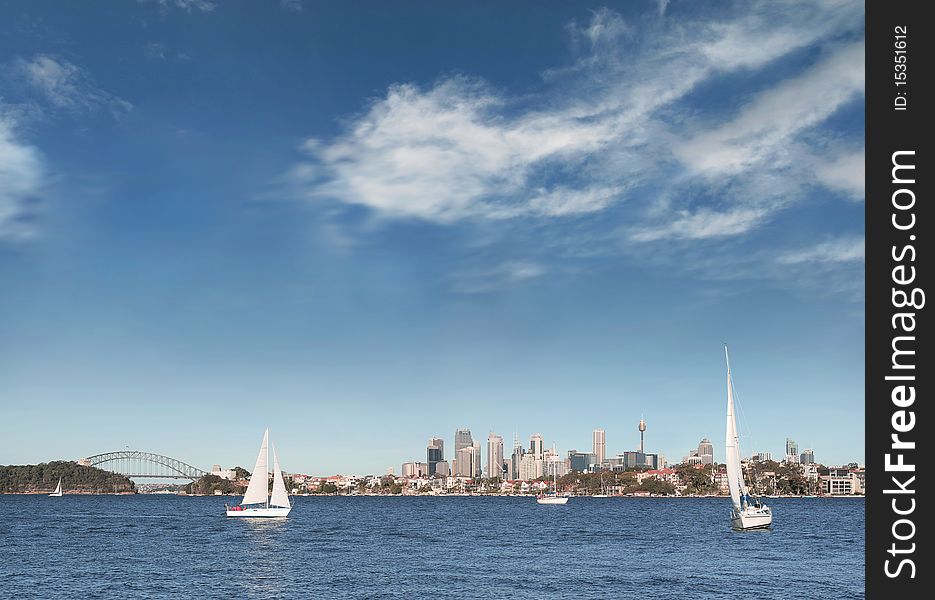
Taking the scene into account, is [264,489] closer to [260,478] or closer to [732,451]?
[260,478]

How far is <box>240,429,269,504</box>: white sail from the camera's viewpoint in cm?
14388

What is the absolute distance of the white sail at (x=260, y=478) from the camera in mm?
143875

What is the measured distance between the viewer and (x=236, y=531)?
126 metres

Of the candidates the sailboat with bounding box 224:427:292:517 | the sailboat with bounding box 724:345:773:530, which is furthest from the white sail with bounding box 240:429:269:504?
the sailboat with bounding box 724:345:773:530

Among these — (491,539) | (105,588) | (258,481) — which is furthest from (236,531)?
(105,588)

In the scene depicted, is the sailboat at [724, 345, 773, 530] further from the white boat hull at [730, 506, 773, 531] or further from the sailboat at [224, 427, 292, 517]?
the sailboat at [224, 427, 292, 517]
